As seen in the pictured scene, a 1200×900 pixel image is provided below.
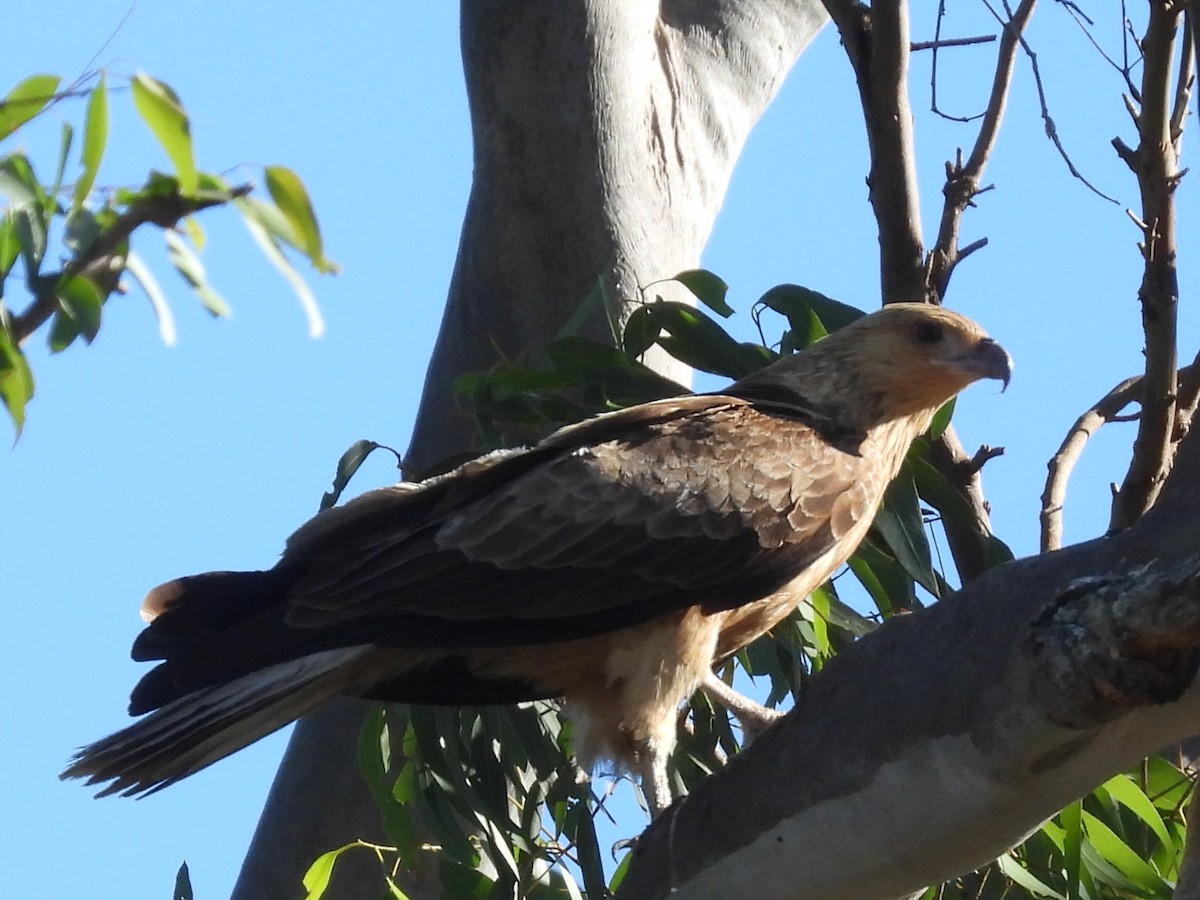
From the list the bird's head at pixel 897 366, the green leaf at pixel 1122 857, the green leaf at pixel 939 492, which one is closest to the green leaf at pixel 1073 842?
the green leaf at pixel 1122 857

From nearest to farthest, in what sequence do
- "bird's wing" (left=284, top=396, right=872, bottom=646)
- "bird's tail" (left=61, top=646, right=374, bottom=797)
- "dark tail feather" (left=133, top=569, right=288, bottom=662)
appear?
"bird's tail" (left=61, top=646, right=374, bottom=797) < "dark tail feather" (left=133, top=569, right=288, bottom=662) < "bird's wing" (left=284, top=396, right=872, bottom=646)

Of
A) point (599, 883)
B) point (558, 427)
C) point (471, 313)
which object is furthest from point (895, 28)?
point (599, 883)

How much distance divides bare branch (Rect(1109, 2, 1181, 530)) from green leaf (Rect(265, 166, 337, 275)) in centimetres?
200

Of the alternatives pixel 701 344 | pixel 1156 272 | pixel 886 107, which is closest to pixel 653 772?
pixel 701 344

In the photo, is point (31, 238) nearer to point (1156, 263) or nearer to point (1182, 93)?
point (1156, 263)

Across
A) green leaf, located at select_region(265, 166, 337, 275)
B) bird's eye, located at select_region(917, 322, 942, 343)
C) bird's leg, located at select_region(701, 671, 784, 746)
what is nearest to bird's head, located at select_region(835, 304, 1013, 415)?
bird's eye, located at select_region(917, 322, 942, 343)

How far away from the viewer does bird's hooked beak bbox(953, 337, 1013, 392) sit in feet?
11.7

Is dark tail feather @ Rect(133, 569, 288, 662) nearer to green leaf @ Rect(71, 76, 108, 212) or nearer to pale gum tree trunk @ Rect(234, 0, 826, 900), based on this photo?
green leaf @ Rect(71, 76, 108, 212)

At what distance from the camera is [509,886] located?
3.45 meters

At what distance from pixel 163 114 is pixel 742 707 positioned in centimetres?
199

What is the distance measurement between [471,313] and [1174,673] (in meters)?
2.92

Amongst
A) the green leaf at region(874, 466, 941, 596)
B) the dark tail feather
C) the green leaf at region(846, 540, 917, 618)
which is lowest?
the green leaf at region(846, 540, 917, 618)

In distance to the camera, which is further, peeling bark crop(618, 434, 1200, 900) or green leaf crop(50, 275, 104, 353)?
peeling bark crop(618, 434, 1200, 900)

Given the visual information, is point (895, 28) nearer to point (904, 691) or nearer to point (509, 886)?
point (904, 691)
